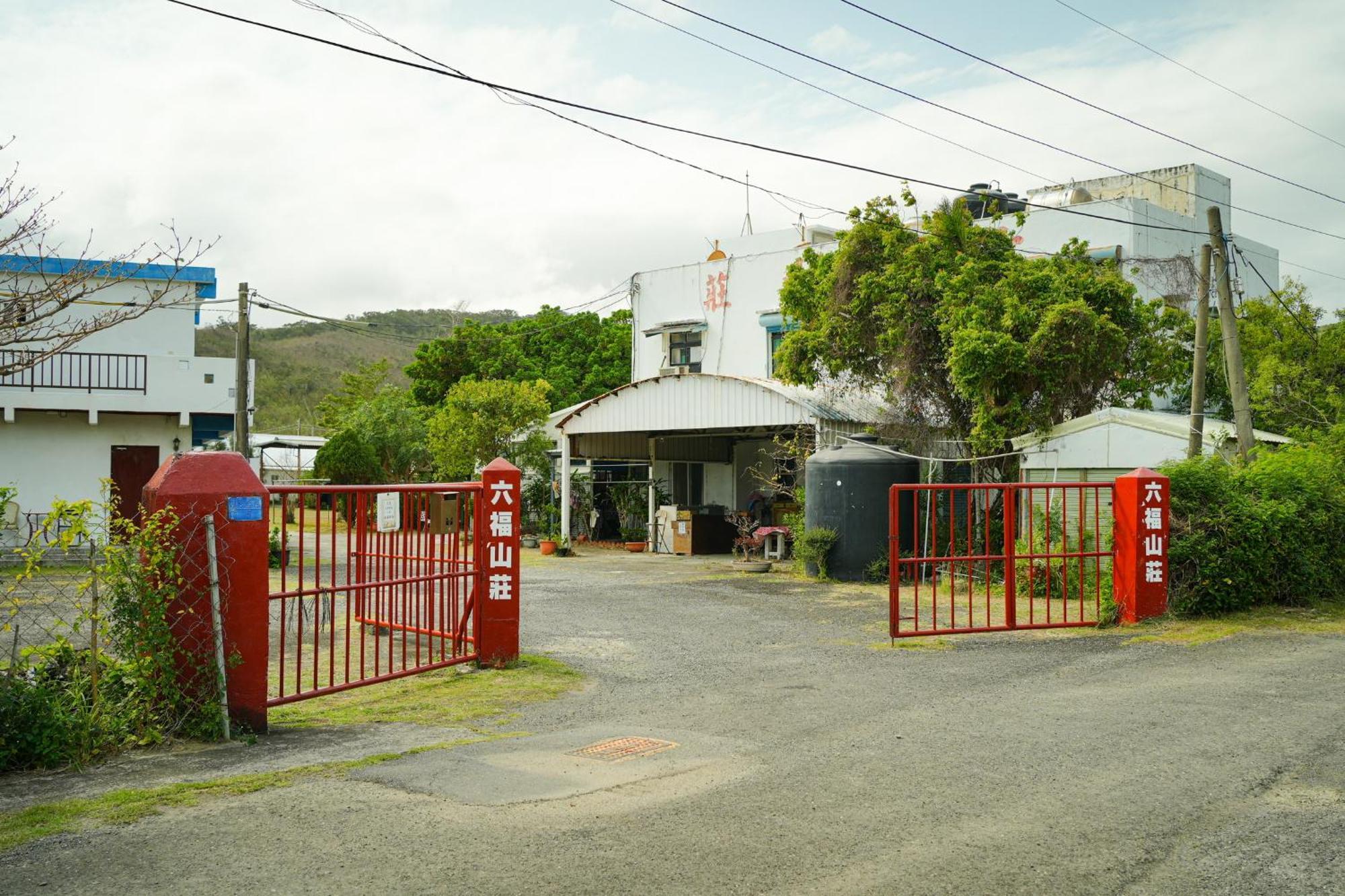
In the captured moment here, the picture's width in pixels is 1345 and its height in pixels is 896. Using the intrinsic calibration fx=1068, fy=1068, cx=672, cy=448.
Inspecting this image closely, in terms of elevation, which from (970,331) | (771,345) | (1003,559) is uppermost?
(771,345)

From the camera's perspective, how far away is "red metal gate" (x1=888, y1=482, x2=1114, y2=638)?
457 inches

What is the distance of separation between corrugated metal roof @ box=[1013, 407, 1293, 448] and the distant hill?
180 ft

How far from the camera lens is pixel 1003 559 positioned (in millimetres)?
12250

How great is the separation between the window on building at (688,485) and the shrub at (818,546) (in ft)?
30.5

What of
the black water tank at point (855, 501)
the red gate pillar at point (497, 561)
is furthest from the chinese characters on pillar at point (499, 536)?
the black water tank at point (855, 501)

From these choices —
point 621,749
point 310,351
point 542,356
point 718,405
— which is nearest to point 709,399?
point 718,405

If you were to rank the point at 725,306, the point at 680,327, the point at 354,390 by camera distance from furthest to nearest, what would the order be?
the point at 354,390 → the point at 680,327 → the point at 725,306

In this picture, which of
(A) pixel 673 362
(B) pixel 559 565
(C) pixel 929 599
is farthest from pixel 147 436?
(C) pixel 929 599

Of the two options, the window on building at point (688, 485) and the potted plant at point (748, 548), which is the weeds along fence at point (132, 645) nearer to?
the potted plant at point (748, 548)

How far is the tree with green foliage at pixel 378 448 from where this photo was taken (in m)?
33.2

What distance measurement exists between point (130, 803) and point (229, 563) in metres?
1.75

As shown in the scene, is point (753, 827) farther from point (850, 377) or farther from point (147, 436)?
point (147, 436)

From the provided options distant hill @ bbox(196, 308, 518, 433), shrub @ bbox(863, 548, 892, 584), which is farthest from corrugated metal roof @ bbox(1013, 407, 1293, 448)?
distant hill @ bbox(196, 308, 518, 433)

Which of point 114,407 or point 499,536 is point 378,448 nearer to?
point 114,407
